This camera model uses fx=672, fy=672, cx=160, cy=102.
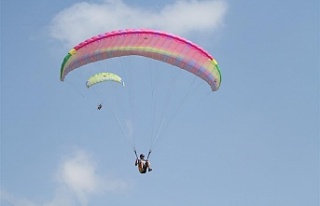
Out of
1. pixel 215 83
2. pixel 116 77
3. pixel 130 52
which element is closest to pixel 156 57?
pixel 130 52

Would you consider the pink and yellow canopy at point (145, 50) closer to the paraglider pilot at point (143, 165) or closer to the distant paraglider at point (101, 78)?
the paraglider pilot at point (143, 165)

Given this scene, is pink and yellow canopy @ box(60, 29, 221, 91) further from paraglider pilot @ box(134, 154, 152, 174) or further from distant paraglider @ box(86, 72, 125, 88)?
distant paraglider @ box(86, 72, 125, 88)

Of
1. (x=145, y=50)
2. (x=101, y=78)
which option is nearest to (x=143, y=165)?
(x=145, y=50)

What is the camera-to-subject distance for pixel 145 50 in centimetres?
3019

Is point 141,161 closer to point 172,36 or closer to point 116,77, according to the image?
point 172,36

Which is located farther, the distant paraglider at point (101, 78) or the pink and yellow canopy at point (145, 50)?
the distant paraglider at point (101, 78)

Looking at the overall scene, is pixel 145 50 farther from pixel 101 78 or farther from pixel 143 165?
pixel 101 78

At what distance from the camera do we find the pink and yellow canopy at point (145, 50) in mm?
29453

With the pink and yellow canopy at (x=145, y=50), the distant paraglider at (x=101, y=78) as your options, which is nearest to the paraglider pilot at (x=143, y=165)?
the pink and yellow canopy at (x=145, y=50)

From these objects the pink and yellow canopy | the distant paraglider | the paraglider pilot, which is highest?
the distant paraglider

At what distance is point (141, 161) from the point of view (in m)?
31.0

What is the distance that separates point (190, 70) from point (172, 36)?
216 cm

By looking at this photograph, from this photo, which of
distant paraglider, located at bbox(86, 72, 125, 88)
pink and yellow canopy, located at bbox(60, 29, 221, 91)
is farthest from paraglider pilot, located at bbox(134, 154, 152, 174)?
distant paraglider, located at bbox(86, 72, 125, 88)

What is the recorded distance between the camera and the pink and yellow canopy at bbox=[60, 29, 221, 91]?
96.6ft
